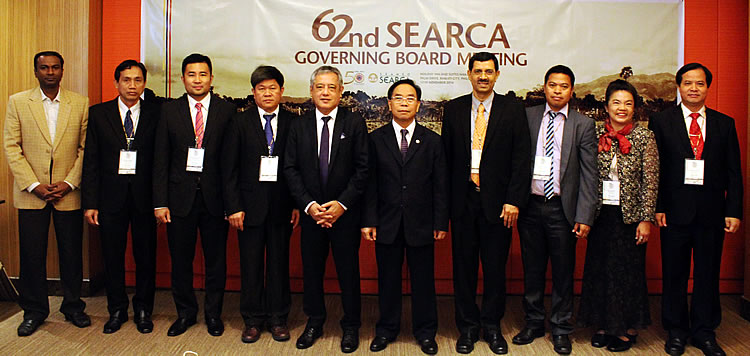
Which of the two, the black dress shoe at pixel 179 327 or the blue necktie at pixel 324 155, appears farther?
the black dress shoe at pixel 179 327

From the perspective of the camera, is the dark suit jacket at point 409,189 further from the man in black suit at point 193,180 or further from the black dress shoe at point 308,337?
the man in black suit at point 193,180

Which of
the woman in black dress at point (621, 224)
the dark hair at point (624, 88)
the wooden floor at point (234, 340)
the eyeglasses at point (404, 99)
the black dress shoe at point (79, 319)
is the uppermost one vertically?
the dark hair at point (624, 88)

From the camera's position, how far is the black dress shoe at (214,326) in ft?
12.6

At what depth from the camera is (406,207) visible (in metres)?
3.47

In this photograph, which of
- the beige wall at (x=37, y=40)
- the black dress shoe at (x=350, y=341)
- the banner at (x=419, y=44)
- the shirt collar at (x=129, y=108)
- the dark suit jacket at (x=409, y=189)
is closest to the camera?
the dark suit jacket at (x=409, y=189)

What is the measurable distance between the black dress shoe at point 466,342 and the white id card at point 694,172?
1679 millimetres

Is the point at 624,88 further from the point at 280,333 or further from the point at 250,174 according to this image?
the point at 280,333

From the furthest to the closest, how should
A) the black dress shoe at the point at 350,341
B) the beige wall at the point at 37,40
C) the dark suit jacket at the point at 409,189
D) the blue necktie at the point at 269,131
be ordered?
the beige wall at the point at 37,40 < the blue necktie at the point at 269,131 < the black dress shoe at the point at 350,341 < the dark suit jacket at the point at 409,189

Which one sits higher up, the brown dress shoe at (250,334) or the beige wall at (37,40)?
the beige wall at (37,40)

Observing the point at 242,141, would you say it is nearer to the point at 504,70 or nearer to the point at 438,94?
the point at 438,94

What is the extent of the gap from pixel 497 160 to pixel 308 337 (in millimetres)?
1667

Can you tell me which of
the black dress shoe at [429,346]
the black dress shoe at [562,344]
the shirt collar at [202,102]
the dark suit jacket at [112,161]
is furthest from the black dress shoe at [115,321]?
the black dress shoe at [562,344]

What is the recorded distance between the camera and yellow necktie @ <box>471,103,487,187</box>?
3584mm

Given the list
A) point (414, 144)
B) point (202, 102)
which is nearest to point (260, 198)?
point (202, 102)
